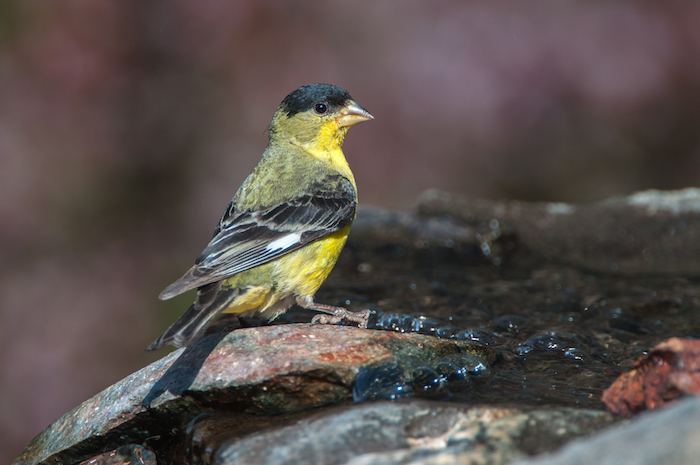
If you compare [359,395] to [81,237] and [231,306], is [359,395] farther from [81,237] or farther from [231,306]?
[81,237]

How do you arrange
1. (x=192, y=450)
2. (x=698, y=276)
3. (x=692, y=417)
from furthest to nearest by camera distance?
(x=698, y=276)
(x=192, y=450)
(x=692, y=417)

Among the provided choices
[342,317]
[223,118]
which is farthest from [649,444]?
[223,118]

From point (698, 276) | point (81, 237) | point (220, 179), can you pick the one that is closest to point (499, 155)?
point (220, 179)

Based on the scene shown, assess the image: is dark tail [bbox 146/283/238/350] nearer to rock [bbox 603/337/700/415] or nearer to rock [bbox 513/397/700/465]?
rock [bbox 513/397/700/465]

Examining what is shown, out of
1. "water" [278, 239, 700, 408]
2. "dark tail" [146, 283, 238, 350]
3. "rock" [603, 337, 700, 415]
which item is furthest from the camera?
"water" [278, 239, 700, 408]

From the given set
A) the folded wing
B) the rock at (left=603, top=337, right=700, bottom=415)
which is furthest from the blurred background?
the rock at (left=603, top=337, right=700, bottom=415)

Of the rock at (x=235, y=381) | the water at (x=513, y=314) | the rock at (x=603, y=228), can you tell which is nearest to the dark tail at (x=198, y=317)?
the rock at (x=235, y=381)
